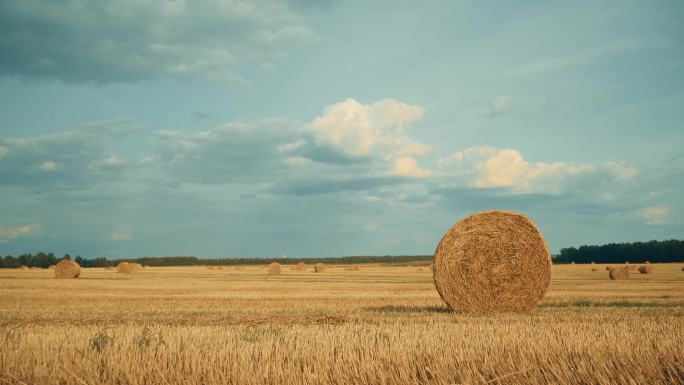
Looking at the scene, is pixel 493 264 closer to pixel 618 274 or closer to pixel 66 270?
pixel 618 274

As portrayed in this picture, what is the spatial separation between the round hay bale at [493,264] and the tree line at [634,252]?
85767 mm

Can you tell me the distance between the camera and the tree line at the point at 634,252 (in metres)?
91.3

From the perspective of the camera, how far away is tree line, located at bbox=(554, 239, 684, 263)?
91.3m

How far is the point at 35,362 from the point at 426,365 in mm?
3970

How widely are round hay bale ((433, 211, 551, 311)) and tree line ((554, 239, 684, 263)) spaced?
281 ft

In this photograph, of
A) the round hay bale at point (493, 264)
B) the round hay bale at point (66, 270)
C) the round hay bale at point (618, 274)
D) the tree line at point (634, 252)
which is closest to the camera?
the round hay bale at point (493, 264)

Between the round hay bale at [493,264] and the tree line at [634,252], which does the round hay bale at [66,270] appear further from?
the tree line at [634,252]

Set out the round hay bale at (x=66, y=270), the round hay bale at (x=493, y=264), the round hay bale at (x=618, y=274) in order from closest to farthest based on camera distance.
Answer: the round hay bale at (x=493, y=264) < the round hay bale at (x=618, y=274) < the round hay bale at (x=66, y=270)

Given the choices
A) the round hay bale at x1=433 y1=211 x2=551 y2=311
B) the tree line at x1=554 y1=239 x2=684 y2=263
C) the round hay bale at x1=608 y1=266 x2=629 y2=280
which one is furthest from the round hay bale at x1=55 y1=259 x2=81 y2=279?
the tree line at x1=554 y1=239 x2=684 y2=263

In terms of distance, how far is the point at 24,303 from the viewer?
677 inches

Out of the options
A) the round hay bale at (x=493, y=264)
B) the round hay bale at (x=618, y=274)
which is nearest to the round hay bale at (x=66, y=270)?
the round hay bale at (x=493, y=264)

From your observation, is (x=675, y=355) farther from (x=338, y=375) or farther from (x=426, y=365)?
(x=338, y=375)

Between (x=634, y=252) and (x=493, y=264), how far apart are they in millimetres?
93398

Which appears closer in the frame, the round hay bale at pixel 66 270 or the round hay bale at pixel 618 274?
the round hay bale at pixel 618 274
